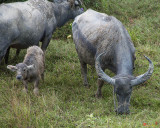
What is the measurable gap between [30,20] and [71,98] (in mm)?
2568

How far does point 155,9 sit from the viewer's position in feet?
42.4

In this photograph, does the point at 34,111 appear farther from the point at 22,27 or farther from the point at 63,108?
the point at 22,27

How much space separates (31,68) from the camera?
6387 millimetres

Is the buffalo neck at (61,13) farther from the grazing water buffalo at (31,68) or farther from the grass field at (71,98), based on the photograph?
the grazing water buffalo at (31,68)

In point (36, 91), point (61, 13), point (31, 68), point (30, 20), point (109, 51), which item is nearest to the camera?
point (109, 51)

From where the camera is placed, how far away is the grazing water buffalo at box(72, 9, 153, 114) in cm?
532

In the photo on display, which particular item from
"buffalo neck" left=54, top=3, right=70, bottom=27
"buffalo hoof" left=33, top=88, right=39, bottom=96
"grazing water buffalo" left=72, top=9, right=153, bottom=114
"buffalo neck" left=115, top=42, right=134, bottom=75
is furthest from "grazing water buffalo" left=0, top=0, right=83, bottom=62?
"buffalo neck" left=115, top=42, right=134, bottom=75

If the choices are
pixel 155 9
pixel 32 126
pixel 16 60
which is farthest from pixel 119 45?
pixel 155 9

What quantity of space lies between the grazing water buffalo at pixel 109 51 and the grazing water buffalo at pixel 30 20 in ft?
3.66

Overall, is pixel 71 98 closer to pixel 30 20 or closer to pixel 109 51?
pixel 109 51

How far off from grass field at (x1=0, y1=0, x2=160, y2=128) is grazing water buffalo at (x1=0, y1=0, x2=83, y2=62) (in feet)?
3.20

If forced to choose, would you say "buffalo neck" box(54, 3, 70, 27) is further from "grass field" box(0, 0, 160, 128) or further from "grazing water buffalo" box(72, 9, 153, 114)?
"grazing water buffalo" box(72, 9, 153, 114)

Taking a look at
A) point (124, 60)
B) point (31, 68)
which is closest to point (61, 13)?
point (31, 68)

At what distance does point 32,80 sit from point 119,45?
2.37 metres
